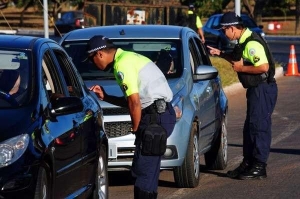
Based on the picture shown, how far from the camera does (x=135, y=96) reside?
7551 mm

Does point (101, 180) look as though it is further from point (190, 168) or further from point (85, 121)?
point (190, 168)

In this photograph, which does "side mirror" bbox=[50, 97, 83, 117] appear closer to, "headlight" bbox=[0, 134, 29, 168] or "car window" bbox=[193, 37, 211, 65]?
"headlight" bbox=[0, 134, 29, 168]

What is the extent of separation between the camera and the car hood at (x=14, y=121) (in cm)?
646

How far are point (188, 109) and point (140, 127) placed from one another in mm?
2400

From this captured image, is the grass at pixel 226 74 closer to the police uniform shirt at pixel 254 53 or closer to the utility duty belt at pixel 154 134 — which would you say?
the police uniform shirt at pixel 254 53

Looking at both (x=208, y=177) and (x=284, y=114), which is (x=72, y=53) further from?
(x=284, y=114)

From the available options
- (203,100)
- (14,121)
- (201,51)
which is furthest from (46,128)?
(201,51)

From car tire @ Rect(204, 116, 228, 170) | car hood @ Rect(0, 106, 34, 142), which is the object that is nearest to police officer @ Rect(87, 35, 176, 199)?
car hood @ Rect(0, 106, 34, 142)

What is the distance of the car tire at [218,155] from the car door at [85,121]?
3287 mm

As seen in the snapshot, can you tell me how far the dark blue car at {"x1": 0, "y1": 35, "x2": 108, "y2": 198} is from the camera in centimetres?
639

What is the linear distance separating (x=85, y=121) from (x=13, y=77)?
814 mm

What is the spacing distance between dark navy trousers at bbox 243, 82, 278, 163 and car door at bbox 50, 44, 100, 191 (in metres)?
2.81

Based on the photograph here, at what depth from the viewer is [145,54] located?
11289 mm

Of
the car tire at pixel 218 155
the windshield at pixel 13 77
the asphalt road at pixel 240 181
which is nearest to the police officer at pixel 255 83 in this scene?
the asphalt road at pixel 240 181
